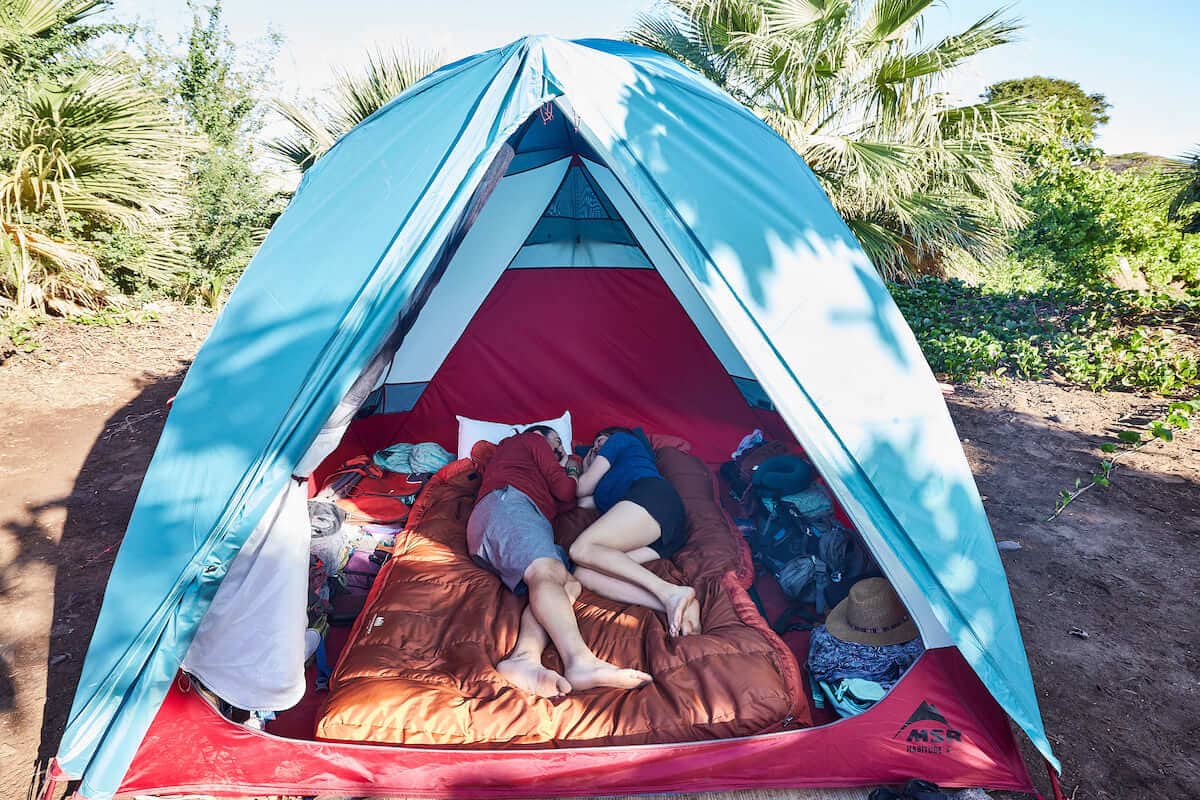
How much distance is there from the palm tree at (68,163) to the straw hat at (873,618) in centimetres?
619

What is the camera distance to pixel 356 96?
6207 mm

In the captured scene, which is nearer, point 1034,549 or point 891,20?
point 1034,549

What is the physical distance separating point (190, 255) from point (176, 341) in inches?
59.4

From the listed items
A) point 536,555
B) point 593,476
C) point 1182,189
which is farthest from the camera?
point 1182,189

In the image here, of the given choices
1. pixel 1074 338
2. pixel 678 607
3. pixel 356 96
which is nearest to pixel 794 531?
pixel 678 607

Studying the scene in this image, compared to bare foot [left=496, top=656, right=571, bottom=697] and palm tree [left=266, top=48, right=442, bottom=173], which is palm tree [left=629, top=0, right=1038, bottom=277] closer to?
palm tree [left=266, top=48, right=442, bottom=173]

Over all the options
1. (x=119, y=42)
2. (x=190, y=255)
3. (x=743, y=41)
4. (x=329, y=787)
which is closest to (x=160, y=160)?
(x=190, y=255)

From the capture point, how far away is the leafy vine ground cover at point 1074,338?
5043mm

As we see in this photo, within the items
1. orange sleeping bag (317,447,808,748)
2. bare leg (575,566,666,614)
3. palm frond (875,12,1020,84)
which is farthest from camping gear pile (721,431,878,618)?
palm frond (875,12,1020,84)

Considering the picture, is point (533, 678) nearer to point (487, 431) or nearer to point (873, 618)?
point (873, 618)

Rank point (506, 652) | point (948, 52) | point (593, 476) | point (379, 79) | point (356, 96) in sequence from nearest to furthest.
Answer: point (506, 652), point (593, 476), point (948, 52), point (379, 79), point (356, 96)

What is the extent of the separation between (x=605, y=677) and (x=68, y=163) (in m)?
6.10

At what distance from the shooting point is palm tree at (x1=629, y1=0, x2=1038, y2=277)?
5512 mm

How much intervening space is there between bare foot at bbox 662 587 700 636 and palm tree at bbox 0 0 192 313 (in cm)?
572
